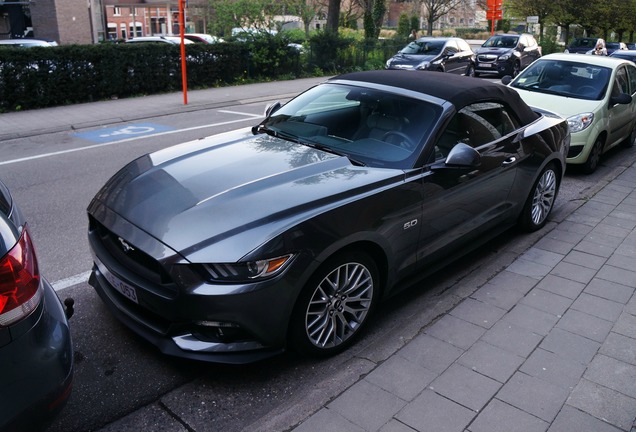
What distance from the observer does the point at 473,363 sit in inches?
136

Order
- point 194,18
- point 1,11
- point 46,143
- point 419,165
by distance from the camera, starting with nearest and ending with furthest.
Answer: point 419,165 < point 46,143 < point 1,11 < point 194,18

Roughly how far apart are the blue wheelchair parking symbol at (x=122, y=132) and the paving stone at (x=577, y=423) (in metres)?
8.94

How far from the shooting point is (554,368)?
11.3 feet

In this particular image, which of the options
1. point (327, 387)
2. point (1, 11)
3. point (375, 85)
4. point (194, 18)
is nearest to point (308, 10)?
point (1, 11)

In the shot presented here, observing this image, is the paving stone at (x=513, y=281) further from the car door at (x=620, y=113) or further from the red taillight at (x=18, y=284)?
the car door at (x=620, y=113)

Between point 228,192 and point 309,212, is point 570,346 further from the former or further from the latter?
point 228,192

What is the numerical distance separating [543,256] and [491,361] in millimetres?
2041

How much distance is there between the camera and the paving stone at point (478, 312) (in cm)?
397

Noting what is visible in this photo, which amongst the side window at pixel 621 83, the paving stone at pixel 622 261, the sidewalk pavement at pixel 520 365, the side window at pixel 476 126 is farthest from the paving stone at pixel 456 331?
the side window at pixel 621 83

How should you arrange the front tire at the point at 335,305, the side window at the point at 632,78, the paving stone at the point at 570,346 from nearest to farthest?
the front tire at the point at 335,305, the paving stone at the point at 570,346, the side window at the point at 632,78

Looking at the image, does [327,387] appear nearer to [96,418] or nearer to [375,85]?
[96,418]

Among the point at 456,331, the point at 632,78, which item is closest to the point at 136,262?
the point at 456,331

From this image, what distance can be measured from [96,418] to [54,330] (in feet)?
2.64

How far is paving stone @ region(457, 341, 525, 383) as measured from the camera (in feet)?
11.0
